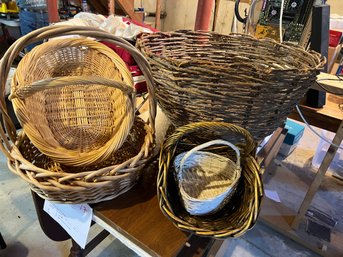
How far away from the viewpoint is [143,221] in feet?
1.61

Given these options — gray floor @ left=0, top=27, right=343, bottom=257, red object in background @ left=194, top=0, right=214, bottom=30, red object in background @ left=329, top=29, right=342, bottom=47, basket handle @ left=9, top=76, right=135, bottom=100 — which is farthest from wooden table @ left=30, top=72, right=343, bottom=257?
red object in background @ left=194, top=0, right=214, bottom=30

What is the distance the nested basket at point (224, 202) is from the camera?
41 centimetres

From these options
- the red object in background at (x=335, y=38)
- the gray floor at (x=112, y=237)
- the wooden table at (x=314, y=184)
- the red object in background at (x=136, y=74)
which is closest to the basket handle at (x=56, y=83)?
the red object in background at (x=136, y=74)

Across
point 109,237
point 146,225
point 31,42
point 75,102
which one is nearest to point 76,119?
point 75,102

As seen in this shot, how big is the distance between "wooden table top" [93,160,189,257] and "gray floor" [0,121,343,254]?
76cm

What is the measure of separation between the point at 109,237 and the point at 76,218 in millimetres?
791

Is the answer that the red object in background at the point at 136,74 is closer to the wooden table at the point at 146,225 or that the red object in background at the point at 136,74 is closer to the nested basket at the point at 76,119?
the nested basket at the point at 76,119

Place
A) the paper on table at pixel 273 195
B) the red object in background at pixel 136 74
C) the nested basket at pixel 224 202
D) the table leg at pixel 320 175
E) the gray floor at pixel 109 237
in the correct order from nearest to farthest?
the nested basket at pixel 224 202
the red object in background at pixel 136 74
the table leg at pixel 320 175
the gray floor at pixel 109 237
the paper on table at pixel 273 195

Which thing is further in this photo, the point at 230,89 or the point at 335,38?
the point at 335,38

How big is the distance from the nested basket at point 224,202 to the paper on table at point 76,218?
0.18 metres

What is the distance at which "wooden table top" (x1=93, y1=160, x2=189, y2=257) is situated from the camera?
1.47ft

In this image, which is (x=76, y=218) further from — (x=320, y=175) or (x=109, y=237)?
(x=320, y=175)

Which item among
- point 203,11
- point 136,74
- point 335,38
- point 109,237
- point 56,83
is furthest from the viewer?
point 203,11

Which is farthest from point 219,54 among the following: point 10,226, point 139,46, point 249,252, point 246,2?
point 246,2
